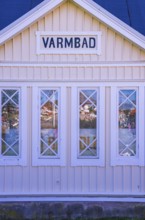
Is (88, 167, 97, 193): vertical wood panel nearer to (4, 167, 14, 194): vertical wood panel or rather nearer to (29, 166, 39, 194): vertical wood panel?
(29, 166, 39, 194): vertical wood panel

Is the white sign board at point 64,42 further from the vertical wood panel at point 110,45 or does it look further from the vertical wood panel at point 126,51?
the vertical wood panel at point 126,51

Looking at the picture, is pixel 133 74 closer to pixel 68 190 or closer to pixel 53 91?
pixel 53 91

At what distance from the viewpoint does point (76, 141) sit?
12.2 m

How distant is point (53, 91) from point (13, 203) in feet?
8.71

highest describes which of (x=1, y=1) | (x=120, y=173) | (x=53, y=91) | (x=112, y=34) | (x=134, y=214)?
(x=1, y=1)

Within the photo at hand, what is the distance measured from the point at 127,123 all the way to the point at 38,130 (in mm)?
2026

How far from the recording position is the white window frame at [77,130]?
1220 cm

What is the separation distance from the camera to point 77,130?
12266mm

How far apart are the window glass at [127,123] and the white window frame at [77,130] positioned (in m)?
0.40

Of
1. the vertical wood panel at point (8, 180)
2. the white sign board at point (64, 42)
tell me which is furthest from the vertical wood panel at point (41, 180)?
the white sign board at point (64, 42)

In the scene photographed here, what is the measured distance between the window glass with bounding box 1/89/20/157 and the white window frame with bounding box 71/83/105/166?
1264mm

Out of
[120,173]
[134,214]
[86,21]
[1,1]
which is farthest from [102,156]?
[1,1]

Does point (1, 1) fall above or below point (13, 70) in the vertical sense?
above

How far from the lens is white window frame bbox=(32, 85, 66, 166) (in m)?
12.2
